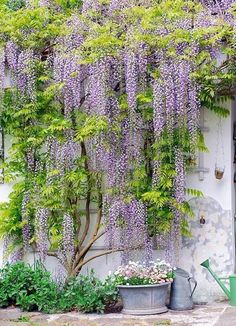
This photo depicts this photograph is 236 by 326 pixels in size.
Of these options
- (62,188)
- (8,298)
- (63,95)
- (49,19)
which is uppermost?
(49,19)

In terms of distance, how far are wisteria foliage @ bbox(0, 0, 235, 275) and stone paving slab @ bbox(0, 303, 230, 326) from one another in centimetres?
68

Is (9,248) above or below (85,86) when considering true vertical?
below

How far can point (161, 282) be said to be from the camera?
5.48m

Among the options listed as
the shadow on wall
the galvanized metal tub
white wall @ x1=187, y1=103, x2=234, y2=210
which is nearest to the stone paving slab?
the galvanized metal tub

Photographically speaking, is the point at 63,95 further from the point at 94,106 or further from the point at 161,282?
the point at 161,282

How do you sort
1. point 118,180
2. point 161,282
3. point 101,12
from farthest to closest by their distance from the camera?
point 101,12
point 118,180
point 161,282

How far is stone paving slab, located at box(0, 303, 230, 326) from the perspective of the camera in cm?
508

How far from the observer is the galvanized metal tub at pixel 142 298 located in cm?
542

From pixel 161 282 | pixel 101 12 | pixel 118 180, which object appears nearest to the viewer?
pixel 161 282

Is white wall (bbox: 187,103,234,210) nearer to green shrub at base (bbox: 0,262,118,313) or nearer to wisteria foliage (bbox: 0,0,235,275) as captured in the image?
wisteria foliage (bbox: 0,0,235,275)

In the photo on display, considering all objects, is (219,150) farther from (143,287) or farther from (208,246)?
(143,287)

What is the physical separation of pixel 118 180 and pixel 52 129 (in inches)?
34.4

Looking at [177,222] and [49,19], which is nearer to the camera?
[177,222]

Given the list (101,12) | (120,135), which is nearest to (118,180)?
(120,135)
